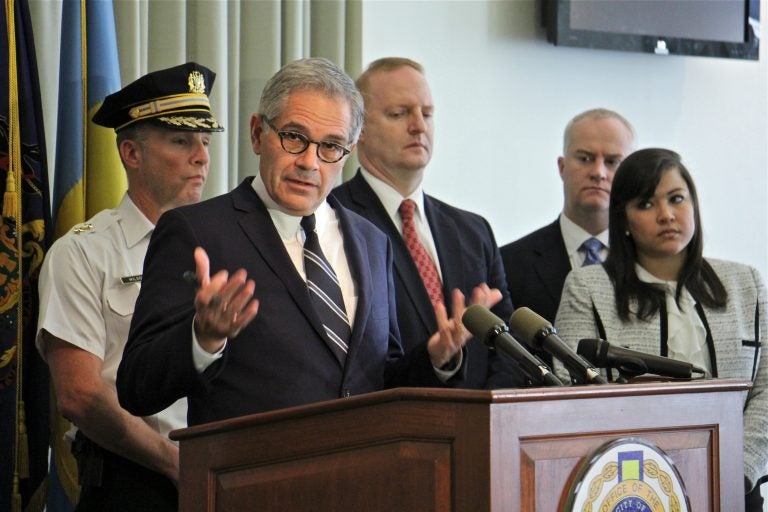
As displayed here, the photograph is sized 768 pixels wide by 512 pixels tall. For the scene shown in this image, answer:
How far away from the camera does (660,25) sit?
5.43m

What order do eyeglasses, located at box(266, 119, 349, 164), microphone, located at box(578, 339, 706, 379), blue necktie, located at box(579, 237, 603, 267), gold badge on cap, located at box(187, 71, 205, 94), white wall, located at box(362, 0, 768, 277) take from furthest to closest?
white wall, located at box(362, 0, 768, 277)
blue necktie, located at box(579, 237, 603, 267)
gold badge on cap, located at box(187, 71, 205, 94)
eyeglasses, located at box(266, 119, 349, 164)
microphone, located at box(578, 339, 706, 379)

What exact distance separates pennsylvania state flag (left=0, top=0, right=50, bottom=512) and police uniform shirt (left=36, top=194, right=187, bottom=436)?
0.19m

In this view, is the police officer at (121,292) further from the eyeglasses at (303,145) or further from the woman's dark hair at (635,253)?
the woman's dark hair at (635,253)

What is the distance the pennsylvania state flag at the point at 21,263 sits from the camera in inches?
128

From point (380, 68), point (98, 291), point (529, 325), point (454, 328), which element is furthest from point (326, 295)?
point (380, 68)

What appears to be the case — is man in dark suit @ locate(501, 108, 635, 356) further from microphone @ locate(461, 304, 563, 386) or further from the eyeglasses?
microphone @ locate(461, 304, 563, 386)

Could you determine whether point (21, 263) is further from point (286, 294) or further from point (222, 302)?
point (222, 302)

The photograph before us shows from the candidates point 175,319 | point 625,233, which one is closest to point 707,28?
point 625,233

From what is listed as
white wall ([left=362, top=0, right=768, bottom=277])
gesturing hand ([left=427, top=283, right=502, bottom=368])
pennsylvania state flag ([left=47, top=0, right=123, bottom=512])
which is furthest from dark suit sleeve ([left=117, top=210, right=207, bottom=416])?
white wall ([left=362, top=0, right=768, bottom=277])

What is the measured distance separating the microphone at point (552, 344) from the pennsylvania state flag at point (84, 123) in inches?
75.6

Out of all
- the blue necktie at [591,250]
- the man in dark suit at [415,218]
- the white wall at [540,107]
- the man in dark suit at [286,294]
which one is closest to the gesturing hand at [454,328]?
the man in dark suit at [286,294]

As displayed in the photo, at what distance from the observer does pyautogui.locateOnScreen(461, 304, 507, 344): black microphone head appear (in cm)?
204

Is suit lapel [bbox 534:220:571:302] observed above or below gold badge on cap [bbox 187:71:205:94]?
below

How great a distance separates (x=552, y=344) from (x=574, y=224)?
2.20 meters
